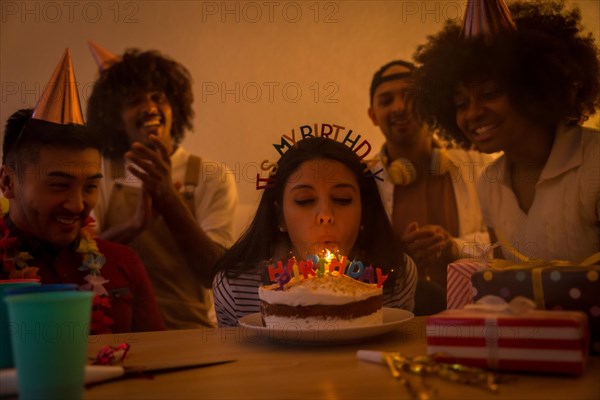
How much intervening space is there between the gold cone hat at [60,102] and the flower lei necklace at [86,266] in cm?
32

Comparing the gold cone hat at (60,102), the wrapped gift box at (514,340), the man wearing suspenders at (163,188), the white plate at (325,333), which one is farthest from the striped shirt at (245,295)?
the wrapped gift box at (514,340)

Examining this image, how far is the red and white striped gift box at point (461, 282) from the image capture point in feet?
3.73

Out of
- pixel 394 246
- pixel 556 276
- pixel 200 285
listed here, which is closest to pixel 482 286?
pixel 556 276

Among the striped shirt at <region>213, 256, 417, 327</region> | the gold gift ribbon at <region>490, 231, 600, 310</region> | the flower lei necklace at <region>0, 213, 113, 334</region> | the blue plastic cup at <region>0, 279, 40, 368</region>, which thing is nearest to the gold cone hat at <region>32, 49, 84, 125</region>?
the flower lei necklace at <region>0, 213, 113, 334</region>

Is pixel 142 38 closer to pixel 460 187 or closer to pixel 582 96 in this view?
pixel 460 187

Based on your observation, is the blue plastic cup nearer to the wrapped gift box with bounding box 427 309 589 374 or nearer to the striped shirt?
the wrapped gift box with bounding box 427 309 589 374

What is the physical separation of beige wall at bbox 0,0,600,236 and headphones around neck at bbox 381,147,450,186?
3.1 inches

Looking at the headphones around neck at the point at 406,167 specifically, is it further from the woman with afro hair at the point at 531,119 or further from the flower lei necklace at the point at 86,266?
the flower lei necklace at the point at 86,266

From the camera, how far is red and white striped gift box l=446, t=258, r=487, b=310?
114 cm

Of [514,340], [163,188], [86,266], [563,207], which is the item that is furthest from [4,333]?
[563,207]

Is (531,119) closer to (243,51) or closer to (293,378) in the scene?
(243,51)

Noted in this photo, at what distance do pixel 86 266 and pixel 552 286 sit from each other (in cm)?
128

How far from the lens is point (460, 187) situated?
77.0 inches

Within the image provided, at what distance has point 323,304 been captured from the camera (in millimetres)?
1106
